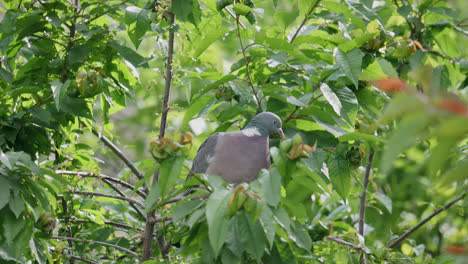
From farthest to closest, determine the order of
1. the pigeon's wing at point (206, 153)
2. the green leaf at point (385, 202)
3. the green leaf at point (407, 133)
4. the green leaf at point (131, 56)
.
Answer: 1. the green leaf at point (385, 202)
2. the green leaf at point (131, 56)
3. the pigeon's wing at point (206, 153)
4. the green leaf at point (407, 133)

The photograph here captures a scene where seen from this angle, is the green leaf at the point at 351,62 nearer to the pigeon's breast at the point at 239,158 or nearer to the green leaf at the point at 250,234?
the pigeon's breast at the point at 239,158

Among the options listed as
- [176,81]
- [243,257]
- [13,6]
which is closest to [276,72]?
[176,81]

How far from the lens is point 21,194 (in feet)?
6.36

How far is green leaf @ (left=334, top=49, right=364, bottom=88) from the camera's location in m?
2.02

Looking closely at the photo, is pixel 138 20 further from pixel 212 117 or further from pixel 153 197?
pixel 212 117

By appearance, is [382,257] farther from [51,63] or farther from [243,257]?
[51,63]

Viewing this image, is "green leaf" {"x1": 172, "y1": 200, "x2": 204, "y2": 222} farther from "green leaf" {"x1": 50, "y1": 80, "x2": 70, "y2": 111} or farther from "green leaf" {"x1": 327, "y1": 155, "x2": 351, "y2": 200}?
"green leaf" {"x1": 50, "y1": 80, "x2": 70, "y2": 111}

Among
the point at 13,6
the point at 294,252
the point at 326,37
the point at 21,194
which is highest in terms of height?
the point at 13,6

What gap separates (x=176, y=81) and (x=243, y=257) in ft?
3.83

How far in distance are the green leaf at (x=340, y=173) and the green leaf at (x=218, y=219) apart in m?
0.72

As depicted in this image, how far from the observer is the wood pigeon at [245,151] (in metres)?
2.39

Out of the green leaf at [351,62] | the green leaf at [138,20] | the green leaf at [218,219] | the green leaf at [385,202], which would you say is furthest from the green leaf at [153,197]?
the green leaf at [385,202]

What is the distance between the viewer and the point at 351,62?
80.6 inches

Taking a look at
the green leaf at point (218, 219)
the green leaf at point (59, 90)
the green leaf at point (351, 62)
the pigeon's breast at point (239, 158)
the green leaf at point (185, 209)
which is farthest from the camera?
the pigeon's breast at point (239, 158)
